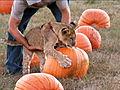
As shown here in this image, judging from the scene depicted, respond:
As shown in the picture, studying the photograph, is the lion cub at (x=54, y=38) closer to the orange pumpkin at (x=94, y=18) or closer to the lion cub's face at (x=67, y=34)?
the lion cub's face at (x=67, y=34)

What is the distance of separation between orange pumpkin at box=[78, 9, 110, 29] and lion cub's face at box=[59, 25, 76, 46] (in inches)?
190

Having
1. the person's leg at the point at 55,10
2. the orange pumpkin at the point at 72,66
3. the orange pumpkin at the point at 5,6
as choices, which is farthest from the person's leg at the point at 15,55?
the orange pumpkin at the point at 5,6

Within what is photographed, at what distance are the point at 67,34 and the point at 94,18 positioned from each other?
5.02 meters

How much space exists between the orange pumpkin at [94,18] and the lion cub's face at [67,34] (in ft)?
15.8

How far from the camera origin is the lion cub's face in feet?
19.1

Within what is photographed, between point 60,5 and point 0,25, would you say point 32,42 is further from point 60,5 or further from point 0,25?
point 0,25

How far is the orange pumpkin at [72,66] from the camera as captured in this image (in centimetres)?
617

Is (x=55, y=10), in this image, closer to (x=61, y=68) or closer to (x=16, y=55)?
(x=16, y=55)

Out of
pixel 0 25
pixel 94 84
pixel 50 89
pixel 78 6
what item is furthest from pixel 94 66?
pixel 78 6

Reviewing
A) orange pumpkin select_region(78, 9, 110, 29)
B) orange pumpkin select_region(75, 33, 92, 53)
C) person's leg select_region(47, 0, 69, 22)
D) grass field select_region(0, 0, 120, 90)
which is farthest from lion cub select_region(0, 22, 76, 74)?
orange pumpkin select_region(78, 9, 110, 29)

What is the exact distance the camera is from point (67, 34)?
5.82 meters

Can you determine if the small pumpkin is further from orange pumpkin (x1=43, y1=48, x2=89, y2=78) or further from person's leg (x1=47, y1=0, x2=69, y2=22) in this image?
person's leg (x1=47, y1=0, x2=69, y2=22)

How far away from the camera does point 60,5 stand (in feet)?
21.0

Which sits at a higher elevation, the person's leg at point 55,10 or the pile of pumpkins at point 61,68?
the person's leg at point 55,10
